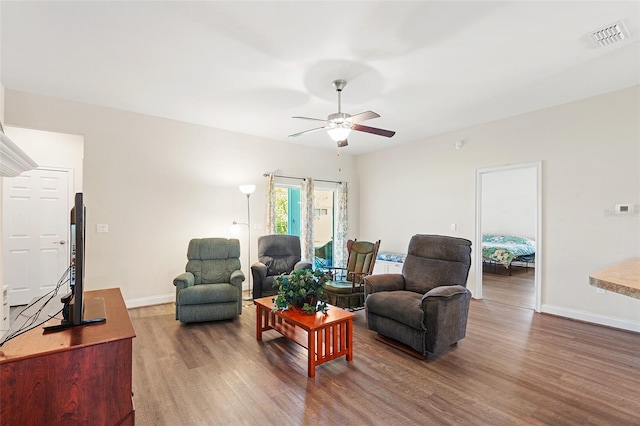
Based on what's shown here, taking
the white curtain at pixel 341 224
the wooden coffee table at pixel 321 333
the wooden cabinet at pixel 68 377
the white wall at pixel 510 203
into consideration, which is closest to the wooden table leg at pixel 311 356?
the wooden coffee table at pixel 321 333

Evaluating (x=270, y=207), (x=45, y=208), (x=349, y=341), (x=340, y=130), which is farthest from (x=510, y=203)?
(x=45, y=208)

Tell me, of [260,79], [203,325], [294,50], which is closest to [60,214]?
[203,325]

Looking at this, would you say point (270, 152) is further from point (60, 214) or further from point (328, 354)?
point (328, 354)

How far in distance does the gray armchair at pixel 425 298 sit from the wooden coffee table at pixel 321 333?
1.59ft

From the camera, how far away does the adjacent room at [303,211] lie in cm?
199

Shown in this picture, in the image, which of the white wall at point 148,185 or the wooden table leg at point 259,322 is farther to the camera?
the white wall at point 148,185

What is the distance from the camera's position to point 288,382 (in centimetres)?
235

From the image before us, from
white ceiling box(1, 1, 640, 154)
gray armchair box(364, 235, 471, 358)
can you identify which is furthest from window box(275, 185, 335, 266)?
gray armchair box(364, 235, 471, 358)

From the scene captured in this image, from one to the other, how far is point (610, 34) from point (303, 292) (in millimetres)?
3338

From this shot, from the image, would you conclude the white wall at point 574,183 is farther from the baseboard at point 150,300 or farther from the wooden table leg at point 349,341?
the baseboard at point 150,300

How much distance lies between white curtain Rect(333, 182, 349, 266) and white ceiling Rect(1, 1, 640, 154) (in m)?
2.59

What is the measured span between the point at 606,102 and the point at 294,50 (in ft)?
12.6

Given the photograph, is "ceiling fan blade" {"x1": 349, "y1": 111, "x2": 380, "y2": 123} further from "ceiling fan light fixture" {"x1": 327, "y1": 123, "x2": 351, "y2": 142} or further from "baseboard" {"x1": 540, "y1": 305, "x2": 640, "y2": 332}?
"baseboard" {"x1": 540, "y1": 305, "x2": 640, "y2": 332}

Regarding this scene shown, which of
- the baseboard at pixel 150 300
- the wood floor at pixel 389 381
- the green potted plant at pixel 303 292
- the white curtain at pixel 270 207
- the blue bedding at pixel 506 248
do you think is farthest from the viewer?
the blue bedding at pixel 506 248
